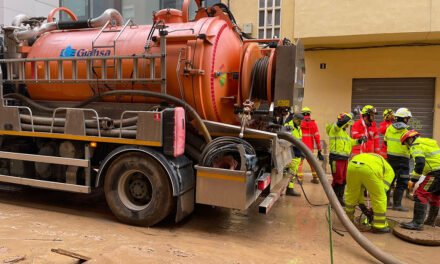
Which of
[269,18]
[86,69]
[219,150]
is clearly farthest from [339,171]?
[269,18]

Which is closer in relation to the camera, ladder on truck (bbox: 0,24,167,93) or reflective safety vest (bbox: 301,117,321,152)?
ladder on truck (bbox: 0,24,167,93)

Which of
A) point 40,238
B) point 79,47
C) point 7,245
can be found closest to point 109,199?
point 40,238

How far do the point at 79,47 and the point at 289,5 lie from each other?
6332 mm

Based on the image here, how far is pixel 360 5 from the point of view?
851 cm

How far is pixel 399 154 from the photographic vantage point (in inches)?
248

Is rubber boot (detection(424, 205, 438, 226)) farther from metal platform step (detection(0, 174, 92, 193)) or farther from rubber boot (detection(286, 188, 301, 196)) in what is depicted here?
metal platform step (detection(0, 174, 92, 193))

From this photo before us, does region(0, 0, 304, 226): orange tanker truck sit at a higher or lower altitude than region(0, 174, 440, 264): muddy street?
higher

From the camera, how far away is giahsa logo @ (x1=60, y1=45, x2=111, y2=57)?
17.3 ft

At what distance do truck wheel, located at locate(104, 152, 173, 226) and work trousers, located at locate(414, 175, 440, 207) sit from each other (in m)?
3.22

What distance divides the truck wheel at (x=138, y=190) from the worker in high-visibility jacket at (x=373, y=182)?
2468mm

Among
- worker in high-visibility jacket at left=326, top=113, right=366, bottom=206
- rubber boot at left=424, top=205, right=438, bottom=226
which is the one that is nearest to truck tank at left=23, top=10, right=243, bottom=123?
worker in high-visibility jacket at left=326, top=113, right=366, bottom=206

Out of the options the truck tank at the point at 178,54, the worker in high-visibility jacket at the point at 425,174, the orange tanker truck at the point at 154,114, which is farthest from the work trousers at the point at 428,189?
the truck tank at the point at 178,54

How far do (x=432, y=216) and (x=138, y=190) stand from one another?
158 inches

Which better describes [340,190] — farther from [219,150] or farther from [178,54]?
[178,54]
